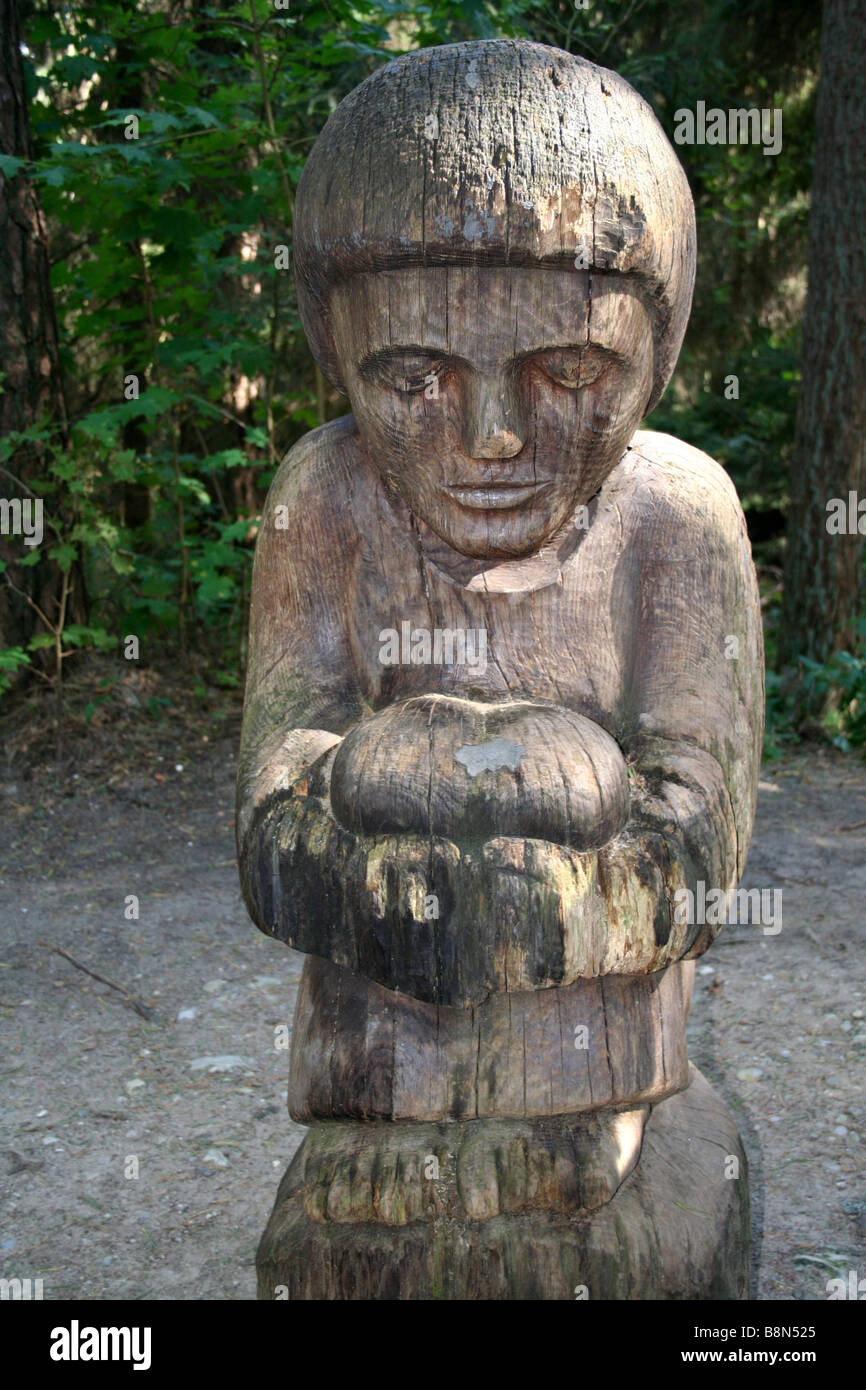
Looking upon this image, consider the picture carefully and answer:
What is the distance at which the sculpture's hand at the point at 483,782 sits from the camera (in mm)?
1771

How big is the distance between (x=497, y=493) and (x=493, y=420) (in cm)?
12

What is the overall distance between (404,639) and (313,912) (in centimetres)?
52

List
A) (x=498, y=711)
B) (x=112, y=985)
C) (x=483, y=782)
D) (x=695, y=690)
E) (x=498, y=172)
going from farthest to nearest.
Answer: (x=112, y=985) < (x=695, y=690) < (x=498, y=711) < (x=483, y=782) < (x=498, y=172)

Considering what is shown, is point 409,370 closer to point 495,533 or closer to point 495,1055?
point 495,533

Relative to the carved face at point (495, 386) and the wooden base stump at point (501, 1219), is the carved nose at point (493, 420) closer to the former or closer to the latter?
the carved face at point (495, 386)

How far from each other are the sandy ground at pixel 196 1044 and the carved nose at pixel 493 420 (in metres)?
2.20

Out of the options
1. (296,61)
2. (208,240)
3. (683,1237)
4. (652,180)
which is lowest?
(683,1237)

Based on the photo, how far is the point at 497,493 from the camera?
184cm

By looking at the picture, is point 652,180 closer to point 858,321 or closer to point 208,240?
point 208,240

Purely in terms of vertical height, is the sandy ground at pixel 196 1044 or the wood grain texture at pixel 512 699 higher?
the wood grain texture at pixel 512 699

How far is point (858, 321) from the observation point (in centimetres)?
662

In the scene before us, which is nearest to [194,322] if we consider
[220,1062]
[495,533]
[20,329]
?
[20,329]

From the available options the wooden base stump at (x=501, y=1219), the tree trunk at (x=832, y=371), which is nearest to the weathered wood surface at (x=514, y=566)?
the wooden base stump at (x=501, y=1219)
